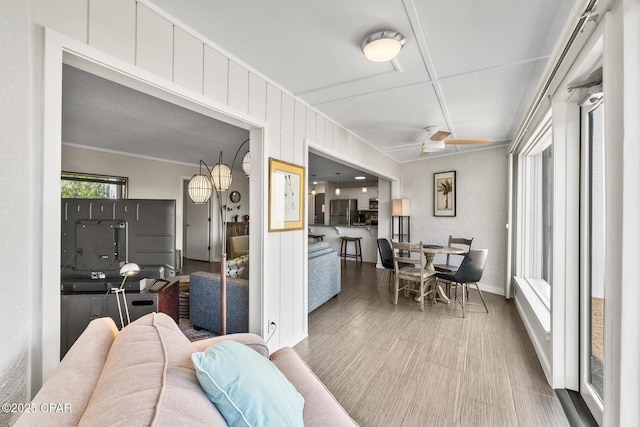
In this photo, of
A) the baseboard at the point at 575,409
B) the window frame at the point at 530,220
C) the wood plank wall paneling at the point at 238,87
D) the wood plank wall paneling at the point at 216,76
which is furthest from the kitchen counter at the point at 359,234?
the wood plank wall paneling at the point at 216,76

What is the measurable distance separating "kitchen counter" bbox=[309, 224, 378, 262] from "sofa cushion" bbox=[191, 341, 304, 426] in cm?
600

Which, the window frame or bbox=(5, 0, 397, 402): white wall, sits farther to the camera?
the window frame

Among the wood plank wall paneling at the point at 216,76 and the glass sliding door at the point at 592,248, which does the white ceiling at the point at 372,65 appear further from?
the glass sliding door at the point at 592,248

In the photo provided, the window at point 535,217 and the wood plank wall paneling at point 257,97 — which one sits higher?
the wood plank wall paneling at point 257,97

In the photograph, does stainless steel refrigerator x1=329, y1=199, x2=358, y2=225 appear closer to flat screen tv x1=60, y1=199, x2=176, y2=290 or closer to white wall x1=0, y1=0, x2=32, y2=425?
flat screen tv x1=60, y1=199, x2=176, y2=290

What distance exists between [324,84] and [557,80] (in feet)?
5.55

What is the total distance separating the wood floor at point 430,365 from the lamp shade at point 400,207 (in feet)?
7.02

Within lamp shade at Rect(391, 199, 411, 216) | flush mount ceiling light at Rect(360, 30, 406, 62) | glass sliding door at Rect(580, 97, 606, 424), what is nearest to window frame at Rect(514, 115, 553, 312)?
glass sliding door at Rect(580, 97, 606, 424)

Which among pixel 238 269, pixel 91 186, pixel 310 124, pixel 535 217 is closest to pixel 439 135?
pixel 310 124

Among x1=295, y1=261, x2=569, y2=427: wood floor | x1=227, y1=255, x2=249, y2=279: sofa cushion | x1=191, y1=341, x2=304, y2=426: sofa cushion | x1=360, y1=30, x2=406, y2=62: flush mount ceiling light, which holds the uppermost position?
x1=360, y1=30, x2=406, y2=62: flush mount ceiling light

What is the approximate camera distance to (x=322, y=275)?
12.0ft

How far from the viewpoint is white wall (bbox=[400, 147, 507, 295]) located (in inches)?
177

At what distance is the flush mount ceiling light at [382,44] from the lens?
1621 millimetres

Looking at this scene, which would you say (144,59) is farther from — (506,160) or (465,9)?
(506,160)
